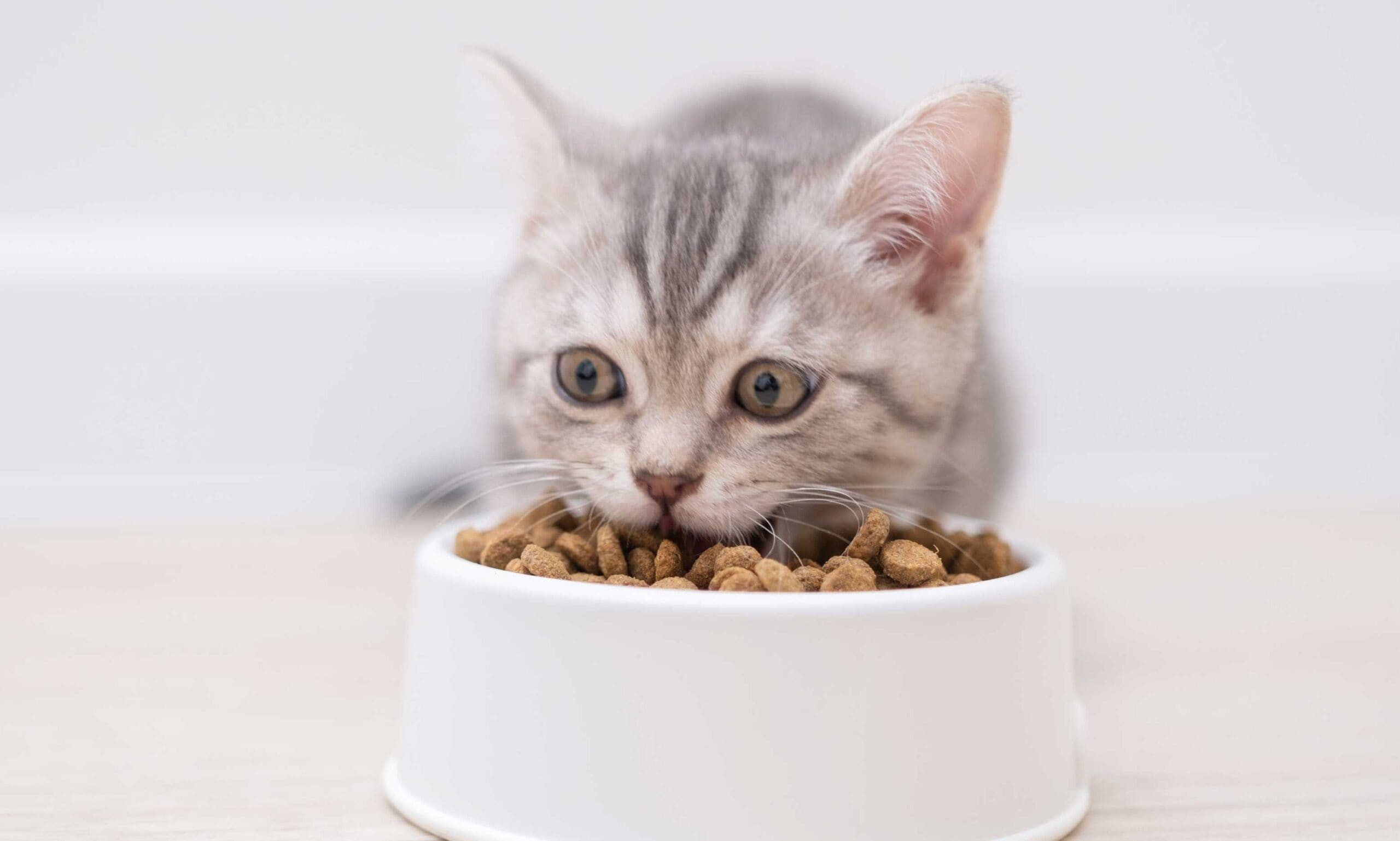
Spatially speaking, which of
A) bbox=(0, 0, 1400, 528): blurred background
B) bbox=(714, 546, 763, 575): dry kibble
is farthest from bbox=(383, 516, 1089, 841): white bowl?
bbox=(0, 0, 1400, 528): blurred background

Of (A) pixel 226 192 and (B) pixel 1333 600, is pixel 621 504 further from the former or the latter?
(A) pixel 226 192

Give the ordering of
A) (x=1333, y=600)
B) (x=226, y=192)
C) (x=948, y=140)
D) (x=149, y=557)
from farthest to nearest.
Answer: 1. (x=226, y=192)
2. (x=149, y=557)
3. (x=1333, y=600)
4. (x=948, y=140)

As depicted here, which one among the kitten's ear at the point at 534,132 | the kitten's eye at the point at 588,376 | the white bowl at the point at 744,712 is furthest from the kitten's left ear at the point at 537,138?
the white bowl at the point at 744,712

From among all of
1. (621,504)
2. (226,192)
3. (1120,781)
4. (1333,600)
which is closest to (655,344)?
(621,504)

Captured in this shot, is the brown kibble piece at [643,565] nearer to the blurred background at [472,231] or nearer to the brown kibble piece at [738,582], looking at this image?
the brown kibble piece at [738,582]

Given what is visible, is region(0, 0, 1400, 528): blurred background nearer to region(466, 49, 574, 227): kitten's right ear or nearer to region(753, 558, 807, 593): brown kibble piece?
region(466, 49, 574, 227): kitten's right ear

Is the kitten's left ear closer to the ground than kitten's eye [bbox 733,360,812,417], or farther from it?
farther from it

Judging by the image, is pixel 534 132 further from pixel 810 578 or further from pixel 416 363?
pixel 416 363
